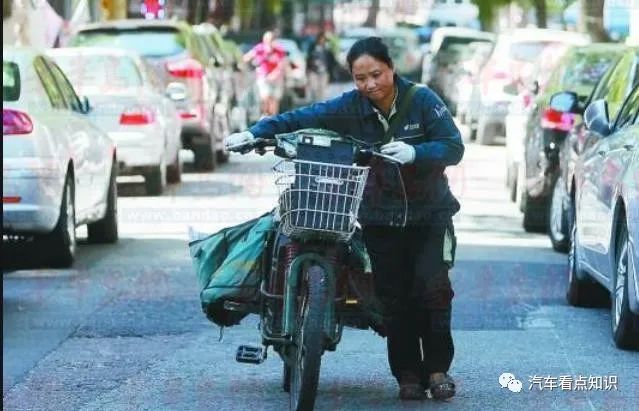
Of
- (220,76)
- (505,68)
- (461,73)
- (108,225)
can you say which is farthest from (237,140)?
(461,73)

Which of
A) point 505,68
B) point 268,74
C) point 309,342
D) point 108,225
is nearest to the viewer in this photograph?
point 309,342

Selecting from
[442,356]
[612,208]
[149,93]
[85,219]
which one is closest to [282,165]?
[442,356]

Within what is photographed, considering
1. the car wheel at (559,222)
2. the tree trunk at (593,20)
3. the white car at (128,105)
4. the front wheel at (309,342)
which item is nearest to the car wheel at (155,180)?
the white car at (128,105)

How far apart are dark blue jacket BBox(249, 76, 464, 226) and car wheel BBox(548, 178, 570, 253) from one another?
6.59m

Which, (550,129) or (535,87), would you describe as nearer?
(550,129)

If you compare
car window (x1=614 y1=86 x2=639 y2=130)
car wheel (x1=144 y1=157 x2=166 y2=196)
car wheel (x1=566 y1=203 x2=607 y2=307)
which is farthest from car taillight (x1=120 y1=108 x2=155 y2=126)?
car window (x1=614 y1=86 x2=639 y2=130)

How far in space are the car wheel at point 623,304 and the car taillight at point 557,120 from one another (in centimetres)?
582

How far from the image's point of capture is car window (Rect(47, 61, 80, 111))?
1487 cm

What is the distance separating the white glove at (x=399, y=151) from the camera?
25.5 ft

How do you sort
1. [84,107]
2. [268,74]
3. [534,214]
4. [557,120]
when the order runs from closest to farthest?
[84,107] < [557,120] < [534,214] < [268,74]

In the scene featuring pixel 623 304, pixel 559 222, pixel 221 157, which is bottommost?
pixel 221 157

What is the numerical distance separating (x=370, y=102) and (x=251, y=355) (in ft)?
3.91

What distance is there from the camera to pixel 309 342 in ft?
24.5

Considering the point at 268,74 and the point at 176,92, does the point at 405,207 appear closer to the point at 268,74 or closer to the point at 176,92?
the point at 176,92
